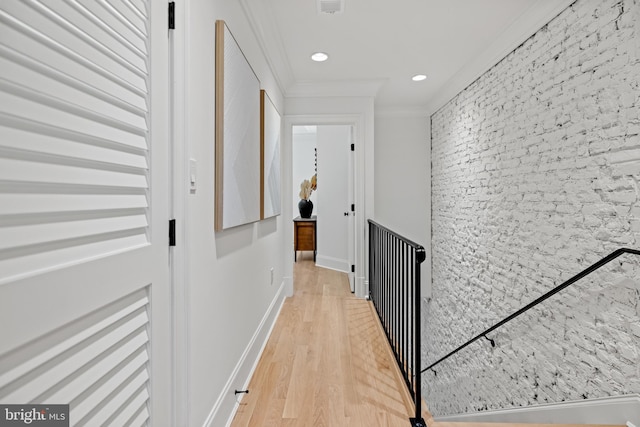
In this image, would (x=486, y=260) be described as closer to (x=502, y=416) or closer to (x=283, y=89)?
(x=502, y=416)

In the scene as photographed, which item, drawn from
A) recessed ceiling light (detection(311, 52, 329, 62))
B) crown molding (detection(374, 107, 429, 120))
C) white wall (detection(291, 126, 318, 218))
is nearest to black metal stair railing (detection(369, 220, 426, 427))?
recessed ceiling light (detection(311, 52, 329, 62))

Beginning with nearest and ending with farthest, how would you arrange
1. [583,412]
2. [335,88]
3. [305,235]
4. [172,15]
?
[172,15] < [583,412] < [335,88] < [305,235]

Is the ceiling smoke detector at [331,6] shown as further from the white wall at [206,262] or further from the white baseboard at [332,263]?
the white baseboard at [332,263]

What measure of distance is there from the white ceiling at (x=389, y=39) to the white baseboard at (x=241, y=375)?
2.15m

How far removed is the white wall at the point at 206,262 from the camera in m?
1.27

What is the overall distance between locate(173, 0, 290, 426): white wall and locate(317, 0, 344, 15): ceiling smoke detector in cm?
52

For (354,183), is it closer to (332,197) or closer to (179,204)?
(332,197)

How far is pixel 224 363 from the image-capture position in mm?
1774

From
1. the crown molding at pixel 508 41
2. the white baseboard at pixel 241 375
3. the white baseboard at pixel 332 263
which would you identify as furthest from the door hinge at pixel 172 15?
the white baseboard at pixel 332 263

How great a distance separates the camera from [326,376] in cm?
227

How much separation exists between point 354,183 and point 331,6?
2191 mm

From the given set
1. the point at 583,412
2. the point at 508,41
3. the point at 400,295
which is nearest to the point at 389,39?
the point at 508,41

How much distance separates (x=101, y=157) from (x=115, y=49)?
28 cm

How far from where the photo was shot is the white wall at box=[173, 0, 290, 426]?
1.27 meters
